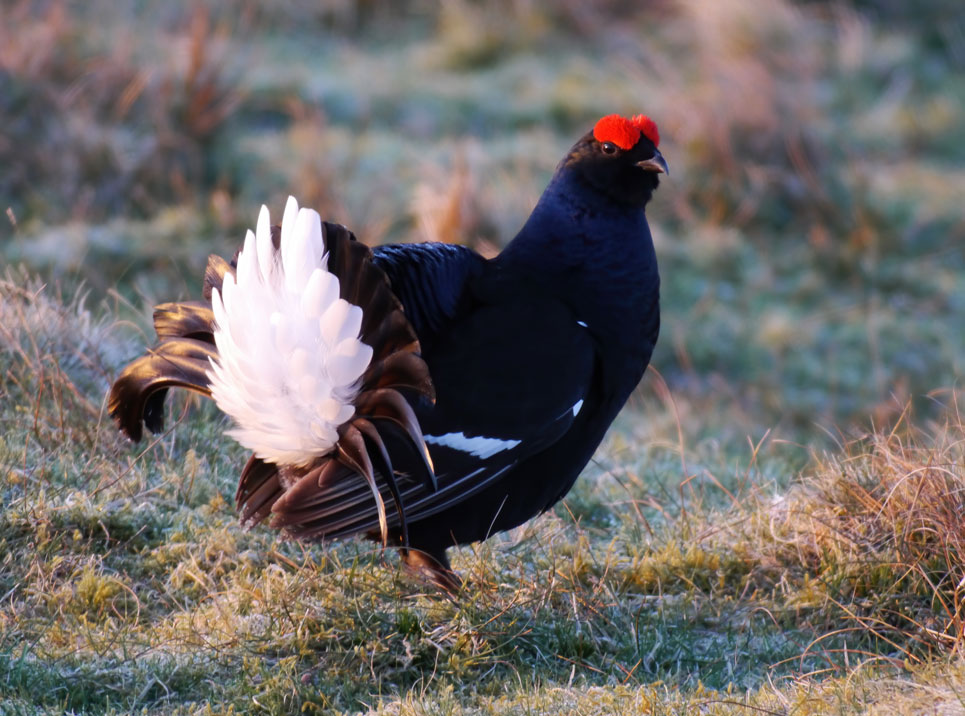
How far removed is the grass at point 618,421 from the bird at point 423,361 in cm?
31

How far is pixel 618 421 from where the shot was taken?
5.08 metres

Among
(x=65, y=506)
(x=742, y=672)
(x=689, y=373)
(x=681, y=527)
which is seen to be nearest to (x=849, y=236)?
(x=689, y=373)

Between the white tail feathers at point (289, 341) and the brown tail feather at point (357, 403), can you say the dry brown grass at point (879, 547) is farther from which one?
the white tail feathers at point (289, 341)

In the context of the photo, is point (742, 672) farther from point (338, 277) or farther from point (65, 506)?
point (65, 506)

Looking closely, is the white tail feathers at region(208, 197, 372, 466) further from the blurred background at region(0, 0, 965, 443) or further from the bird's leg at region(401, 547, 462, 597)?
the blurred background at region(0, 0, 965, 443)

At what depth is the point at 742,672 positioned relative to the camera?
2.84m

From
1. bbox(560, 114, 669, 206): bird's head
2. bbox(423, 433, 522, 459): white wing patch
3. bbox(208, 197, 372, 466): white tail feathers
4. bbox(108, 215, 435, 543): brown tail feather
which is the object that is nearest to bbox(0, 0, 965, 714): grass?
bbox(108, 215, 435, 543): brown tail feather

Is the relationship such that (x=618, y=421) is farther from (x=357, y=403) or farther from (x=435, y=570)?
(x=357, y=403)

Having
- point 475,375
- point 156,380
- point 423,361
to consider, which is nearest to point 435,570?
point 475,375

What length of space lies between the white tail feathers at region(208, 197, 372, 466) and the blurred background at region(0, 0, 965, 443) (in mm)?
2157

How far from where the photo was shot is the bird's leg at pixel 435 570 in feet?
9.95

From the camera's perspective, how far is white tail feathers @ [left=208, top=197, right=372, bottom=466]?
8.38 feet

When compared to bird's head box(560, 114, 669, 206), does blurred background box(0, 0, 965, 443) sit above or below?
below

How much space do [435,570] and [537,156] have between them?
4609 millimetres
